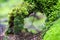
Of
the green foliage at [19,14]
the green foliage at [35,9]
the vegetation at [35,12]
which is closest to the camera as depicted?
the vegetation at [35,12]

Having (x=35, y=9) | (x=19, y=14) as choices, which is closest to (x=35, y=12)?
(x=35, y=9)

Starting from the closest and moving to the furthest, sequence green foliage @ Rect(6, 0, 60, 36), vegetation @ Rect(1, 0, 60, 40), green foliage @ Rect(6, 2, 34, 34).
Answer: vegetation @ Rect(1, 0, 60, 40) → green foliage @ Rect(6, 0, 60, 36) → green foliage @ Rect(6, 2, 34, 34)

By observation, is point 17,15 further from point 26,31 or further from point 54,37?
point 54,37

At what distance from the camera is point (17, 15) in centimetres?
1828

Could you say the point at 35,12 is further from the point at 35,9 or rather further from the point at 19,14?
the point at 19,14

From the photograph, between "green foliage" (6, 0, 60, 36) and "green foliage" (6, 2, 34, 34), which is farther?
"green foliage" (6, 2, 34, 34)

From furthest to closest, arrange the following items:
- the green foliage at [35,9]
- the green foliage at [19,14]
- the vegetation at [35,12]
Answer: the green foliage at [19,14] < the green foliage at [35,9] < the vegetation at [35,12]

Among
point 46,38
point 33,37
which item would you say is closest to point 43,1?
point 33,37

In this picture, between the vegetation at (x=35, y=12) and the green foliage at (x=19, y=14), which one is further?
the green foliage at (x=19, y=14)

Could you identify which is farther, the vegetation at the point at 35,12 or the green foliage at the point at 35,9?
the green foliage at the point at 35,9

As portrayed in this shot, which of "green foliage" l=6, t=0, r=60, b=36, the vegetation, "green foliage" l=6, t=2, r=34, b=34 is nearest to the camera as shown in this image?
the vegetation

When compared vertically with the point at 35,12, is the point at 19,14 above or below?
below

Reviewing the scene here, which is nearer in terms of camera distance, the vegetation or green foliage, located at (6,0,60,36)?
the vegetation

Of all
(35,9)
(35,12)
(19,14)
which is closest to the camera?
(35,9)
